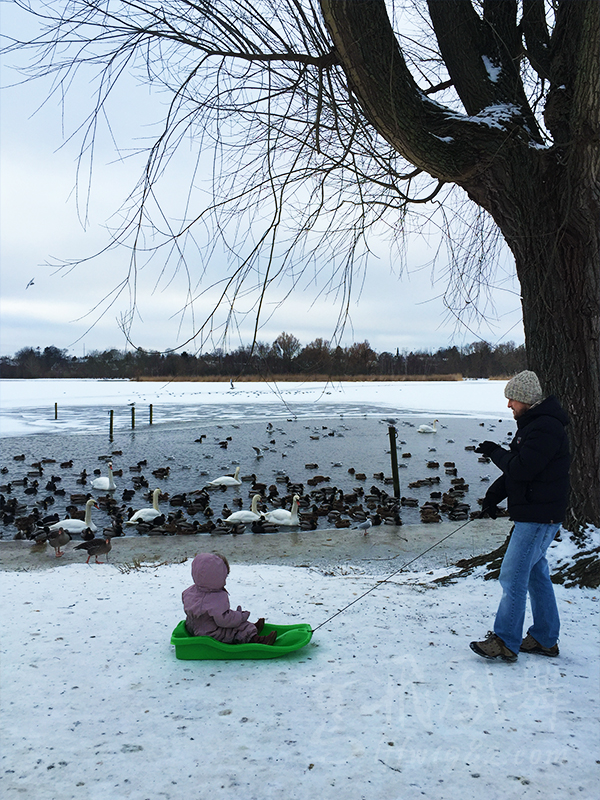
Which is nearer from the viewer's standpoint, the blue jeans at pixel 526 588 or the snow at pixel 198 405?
the blue jeans at pixel 526 588

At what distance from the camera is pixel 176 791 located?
6.98 feet

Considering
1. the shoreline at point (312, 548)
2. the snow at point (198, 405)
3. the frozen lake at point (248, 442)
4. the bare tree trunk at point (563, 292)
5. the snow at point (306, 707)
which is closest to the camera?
the snow at point (306, 707)

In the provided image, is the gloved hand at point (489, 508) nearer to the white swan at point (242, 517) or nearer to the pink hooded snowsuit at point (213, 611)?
the pink hooded snowsuit at point (213, 611)

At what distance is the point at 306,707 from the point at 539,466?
1.64 metres

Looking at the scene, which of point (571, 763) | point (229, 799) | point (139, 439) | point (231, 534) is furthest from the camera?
point (139, 439)

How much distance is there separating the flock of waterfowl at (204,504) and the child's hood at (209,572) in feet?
14.8

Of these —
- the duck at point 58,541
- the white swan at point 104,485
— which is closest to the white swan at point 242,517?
the duck at point 58,541

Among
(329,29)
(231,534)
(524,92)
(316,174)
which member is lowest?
(231,534)

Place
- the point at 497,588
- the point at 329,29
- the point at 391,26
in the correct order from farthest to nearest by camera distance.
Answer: the point at 497,588
the point at 391,26
the point at 329,29

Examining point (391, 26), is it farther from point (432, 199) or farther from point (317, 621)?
point (317, 621)

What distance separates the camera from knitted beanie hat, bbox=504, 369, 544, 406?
321 cm

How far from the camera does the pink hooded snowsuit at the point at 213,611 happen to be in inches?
126

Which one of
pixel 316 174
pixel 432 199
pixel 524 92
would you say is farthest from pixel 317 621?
pixel 524 92

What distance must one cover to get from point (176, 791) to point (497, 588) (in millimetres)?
2787
